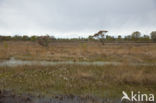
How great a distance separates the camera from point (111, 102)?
5.26 metres

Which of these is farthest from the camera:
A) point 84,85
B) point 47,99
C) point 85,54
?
point 85,54

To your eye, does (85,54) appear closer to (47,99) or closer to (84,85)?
(84,85)

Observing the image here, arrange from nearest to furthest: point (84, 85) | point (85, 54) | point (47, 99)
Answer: point (47, 99)
point (84, 85)
point (85, 54)

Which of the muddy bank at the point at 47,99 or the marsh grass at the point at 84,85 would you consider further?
the marsh grass at the point at 84,85

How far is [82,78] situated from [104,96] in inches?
103

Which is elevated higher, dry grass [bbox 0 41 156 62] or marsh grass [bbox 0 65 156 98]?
dry grass [bbox 0 41 156 62]

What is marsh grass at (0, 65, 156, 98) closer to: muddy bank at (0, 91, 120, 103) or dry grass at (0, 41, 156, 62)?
muddy bank at (0, 91, 120, 103)

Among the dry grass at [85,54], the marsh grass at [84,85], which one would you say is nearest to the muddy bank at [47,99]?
the marsh grass at [84,85]

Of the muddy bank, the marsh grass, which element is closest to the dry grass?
the marsh grass

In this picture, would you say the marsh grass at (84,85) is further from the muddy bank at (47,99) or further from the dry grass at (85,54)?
the dry grass at (85,54)

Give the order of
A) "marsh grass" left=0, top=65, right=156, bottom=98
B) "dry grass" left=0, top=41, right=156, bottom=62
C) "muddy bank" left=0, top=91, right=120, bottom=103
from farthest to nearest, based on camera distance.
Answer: "dry grass" left=0, top=41, right=156, bottom=62, "marsh grass" left=0, top=65, right=156, bottom=98, "muddy bank" left=0, top=91, right=120, bottom=103

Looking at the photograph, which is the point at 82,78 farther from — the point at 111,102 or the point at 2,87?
the point at 2,87

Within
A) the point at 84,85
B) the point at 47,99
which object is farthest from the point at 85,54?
the point at 47,99

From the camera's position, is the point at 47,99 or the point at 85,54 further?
the point at 85,54
